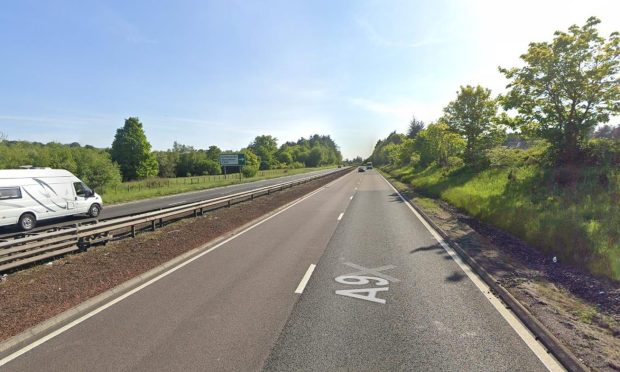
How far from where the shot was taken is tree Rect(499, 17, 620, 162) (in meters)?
15.4

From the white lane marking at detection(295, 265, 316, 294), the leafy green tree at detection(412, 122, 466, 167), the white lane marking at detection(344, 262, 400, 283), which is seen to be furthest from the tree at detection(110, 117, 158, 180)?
the white lane marking at detection(344, 262, 400, 283)

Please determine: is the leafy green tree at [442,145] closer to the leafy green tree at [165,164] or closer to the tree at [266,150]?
the leafy green tree at [165,164]

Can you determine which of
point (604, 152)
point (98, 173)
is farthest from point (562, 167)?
point (98, 173)

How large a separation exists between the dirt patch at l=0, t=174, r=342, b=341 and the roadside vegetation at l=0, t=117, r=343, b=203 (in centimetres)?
1921

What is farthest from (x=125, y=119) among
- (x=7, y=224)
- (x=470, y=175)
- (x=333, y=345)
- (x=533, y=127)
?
(x=333, y=345)

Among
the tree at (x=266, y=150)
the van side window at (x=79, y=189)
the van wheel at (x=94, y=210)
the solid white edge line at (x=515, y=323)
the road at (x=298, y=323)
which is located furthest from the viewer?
the tree at (x=266, y=150)

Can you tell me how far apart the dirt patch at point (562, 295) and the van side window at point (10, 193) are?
17.4 m

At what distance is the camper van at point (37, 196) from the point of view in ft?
46.4

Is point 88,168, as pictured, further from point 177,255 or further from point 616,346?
point 616,346

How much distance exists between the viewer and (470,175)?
25.7 metres

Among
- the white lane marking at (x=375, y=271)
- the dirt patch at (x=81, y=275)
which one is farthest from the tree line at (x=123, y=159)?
the white lane marking at (x=375, y=271)

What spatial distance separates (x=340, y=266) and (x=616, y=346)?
16.3 feet

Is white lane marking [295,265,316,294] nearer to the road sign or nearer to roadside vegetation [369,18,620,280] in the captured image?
roadside vegetation [369,18,620,280]

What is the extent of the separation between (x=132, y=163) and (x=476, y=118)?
6492 cm
